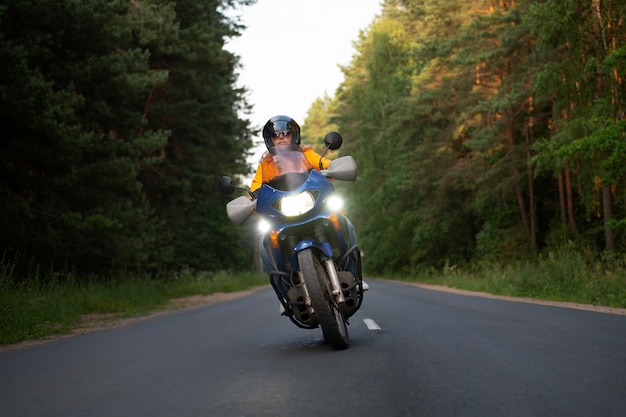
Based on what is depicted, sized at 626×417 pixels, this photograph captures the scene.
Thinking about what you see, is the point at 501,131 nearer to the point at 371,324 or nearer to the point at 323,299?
the point at 371,324

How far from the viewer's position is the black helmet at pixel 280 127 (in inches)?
267

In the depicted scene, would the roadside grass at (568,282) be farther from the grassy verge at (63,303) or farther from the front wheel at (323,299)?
the grassy verge at (63,303)

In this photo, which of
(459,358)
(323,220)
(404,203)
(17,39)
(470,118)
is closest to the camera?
(459,358)

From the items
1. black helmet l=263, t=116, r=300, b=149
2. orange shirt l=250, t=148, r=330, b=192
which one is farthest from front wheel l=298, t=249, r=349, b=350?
black helmet l=263, t=116, r=300, b=149

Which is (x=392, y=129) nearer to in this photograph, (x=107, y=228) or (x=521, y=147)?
(x=521, y=147)

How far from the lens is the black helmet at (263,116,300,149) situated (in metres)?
6.79

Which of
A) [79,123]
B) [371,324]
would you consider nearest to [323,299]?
[371,324]

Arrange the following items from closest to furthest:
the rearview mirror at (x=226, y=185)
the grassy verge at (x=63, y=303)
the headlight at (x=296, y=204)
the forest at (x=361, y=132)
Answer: the headlight at (x=296, y=204) → the rearview mirror at (x=226, y=185) → the grassy verge at (x=63, y=303) → the forest at (x=361, y=132)

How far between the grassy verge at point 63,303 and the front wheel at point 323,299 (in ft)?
18.3

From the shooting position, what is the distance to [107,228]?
17344 mm

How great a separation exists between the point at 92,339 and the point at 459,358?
5452 mm

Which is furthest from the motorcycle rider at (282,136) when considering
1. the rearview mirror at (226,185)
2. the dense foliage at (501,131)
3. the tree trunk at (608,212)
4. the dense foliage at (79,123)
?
the tree trunk at (608,212)

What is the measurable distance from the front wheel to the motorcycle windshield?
725mm

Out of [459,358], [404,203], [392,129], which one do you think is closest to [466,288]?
[392,129]
